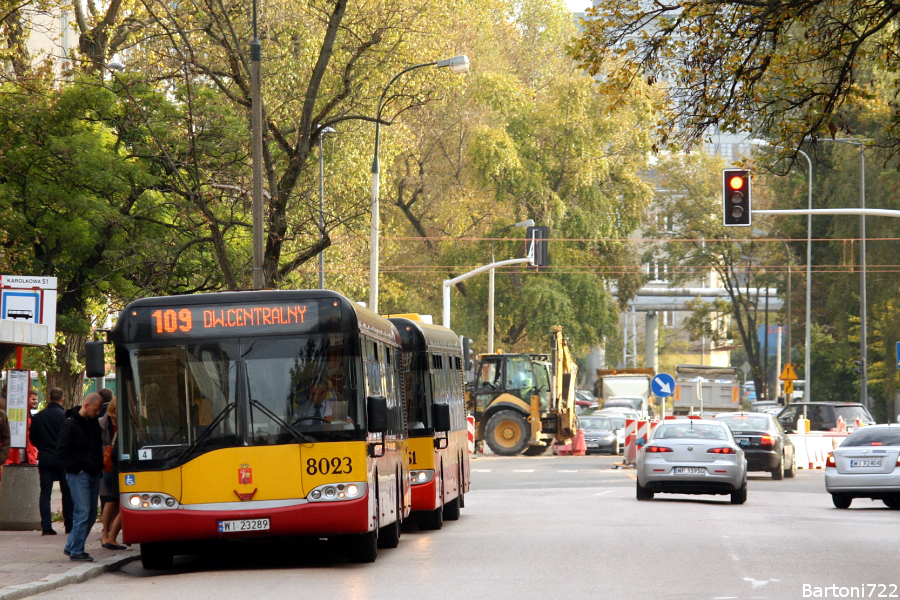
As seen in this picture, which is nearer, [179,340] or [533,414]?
[179,340]

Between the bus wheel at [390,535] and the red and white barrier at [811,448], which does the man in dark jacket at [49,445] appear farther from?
the red and white barrier at [811,448]

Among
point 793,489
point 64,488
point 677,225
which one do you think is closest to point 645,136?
point 677,225

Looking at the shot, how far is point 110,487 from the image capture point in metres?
15.6

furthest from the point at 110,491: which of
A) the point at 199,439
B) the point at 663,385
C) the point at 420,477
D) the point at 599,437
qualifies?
the point at 599,437

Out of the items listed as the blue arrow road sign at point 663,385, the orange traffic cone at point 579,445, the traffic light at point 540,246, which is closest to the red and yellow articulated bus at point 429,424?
the blue arrow road sign at point 663,385

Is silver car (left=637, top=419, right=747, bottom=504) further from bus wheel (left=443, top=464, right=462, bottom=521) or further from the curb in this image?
the curb

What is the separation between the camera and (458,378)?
874 inches

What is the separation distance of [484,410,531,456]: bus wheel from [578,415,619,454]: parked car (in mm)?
2728

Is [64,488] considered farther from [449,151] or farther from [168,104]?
[449,151]

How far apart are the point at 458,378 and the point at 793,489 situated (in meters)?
9.60

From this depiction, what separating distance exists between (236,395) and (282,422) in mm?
521

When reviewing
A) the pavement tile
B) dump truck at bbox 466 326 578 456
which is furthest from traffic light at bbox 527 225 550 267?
the pavement tile

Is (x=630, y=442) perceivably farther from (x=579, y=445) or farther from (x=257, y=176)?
(x=257, y=176)

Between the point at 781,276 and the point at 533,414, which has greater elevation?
→ the point at 781,276
